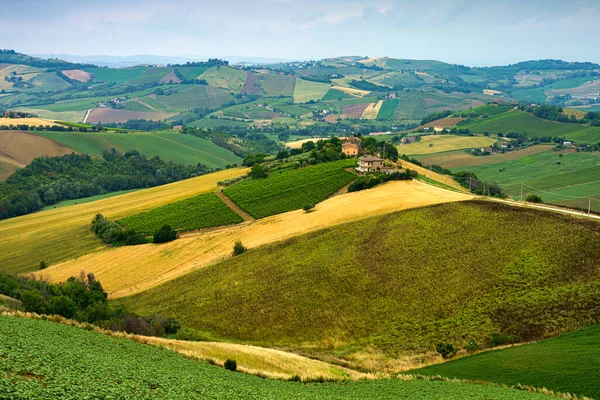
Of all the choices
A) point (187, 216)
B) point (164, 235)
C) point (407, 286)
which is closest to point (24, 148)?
point (187, 216)

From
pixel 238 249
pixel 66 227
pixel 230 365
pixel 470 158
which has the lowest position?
pixel 66 227

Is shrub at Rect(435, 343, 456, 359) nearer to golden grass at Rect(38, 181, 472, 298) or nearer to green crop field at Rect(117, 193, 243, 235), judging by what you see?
golden grass at Rect(38, 181, 472, 298)

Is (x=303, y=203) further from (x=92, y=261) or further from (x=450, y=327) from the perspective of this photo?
(x=450, y=327)

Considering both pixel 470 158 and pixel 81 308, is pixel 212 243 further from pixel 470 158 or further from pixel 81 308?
pixel 470 158

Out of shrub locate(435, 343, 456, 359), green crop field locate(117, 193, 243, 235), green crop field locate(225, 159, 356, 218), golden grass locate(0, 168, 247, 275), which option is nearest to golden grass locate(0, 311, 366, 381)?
shrub locate(435, 343, 456, 359)

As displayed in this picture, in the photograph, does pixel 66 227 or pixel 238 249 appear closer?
pixel 238 249

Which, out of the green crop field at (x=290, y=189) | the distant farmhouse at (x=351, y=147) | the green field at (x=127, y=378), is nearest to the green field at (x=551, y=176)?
the distant farmhouse at (x=351, y=147)
